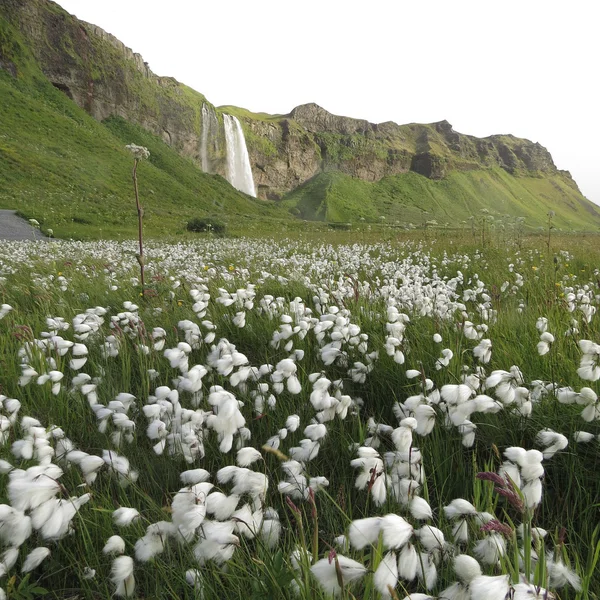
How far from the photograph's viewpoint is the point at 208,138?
114m

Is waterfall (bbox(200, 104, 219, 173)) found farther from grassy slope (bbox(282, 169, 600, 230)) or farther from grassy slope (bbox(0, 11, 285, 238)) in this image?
grassy slope (bbox(282, 169, 600, 230))

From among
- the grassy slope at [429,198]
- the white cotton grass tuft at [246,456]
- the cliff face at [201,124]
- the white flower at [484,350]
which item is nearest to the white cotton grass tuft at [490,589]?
the white cotton grass tuft at [246,456]

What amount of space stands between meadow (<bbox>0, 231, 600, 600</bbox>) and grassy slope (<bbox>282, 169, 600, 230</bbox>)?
89.2 metres

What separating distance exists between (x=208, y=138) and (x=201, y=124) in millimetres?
3958

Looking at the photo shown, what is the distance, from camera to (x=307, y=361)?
11.0ft

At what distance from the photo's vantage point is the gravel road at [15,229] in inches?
739

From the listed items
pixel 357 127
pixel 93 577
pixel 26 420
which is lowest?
pixel 93 577

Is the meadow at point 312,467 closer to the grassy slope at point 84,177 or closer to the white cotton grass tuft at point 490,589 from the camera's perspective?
the white cotton grass tuft at point 490,589

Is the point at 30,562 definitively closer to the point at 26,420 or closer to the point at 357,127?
the point at 26,420

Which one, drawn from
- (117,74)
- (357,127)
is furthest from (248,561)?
(357,127)

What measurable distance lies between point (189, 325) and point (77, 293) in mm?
3925

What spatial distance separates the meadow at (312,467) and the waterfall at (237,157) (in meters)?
118

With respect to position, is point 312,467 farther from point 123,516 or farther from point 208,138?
point 208,138

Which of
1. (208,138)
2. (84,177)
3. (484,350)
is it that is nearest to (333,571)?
(484,350)
